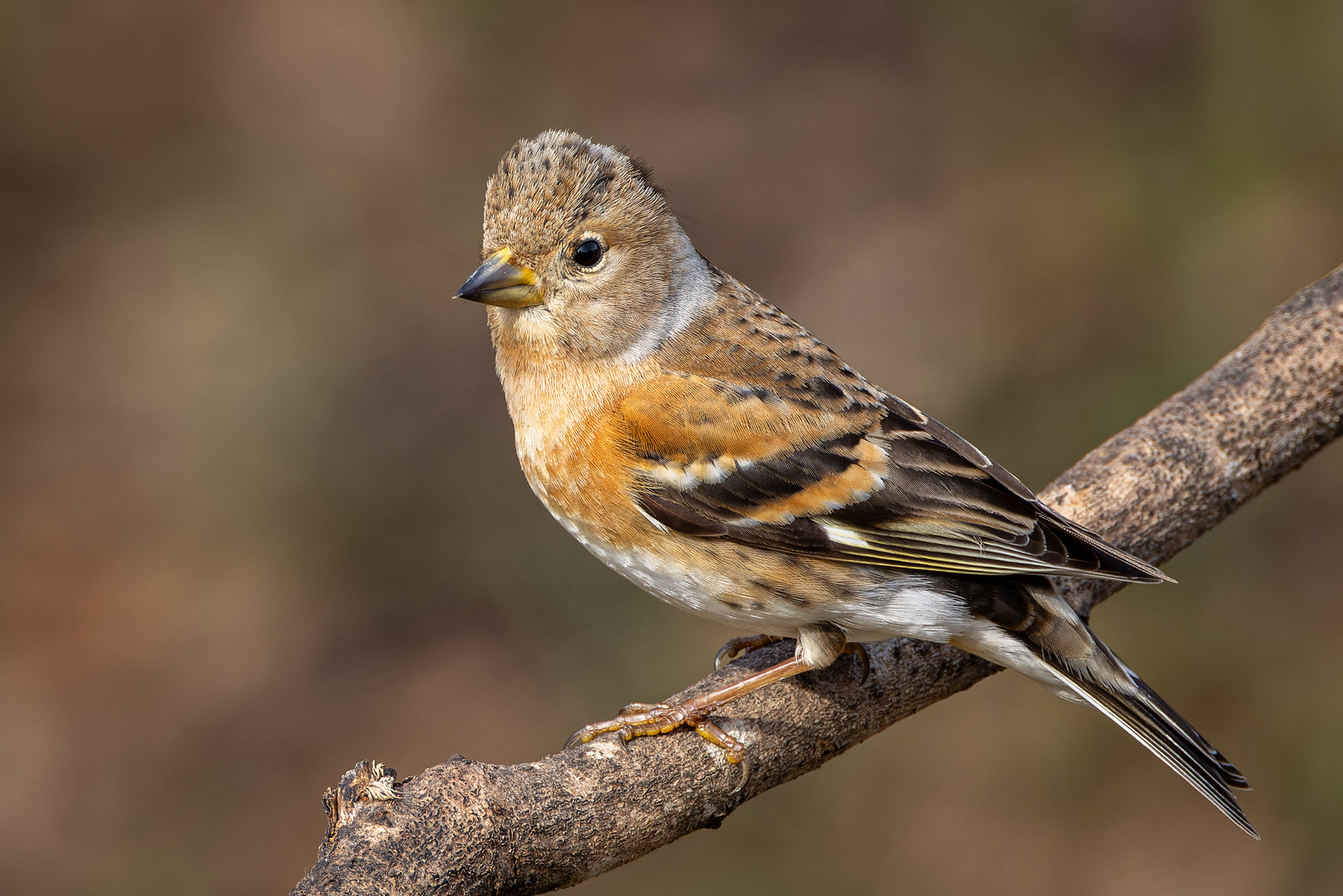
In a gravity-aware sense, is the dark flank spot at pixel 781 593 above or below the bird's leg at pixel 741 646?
below

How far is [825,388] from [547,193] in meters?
1.12

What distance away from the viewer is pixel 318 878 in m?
2.88

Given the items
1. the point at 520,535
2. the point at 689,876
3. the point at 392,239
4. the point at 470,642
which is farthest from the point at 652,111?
the point at 689,876

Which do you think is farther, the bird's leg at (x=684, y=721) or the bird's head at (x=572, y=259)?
the bird's head at (x=572, y=259)

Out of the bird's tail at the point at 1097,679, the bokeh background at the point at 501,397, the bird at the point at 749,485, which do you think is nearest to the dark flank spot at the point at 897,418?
the bird at the point at 749,485

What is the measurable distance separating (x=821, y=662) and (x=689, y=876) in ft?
8.25

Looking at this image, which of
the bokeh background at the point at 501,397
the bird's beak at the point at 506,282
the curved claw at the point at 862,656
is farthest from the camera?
the bokeh background at the point at 501,397

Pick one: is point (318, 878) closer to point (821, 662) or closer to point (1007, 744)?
point (821, 662)

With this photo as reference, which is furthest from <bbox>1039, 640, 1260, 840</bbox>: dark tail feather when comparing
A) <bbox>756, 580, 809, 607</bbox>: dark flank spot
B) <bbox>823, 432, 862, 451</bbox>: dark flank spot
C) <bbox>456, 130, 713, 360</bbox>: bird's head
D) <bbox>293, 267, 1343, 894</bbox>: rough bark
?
<bbox>456, 130, 713, 360</bbox>: bird's head

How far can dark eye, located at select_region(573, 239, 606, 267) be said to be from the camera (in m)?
4.00

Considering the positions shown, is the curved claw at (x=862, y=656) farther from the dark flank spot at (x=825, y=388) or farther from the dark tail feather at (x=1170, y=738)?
the dark flank spot at (x=825, y=388)

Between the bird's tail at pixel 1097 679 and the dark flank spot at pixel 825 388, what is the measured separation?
0.82 metres

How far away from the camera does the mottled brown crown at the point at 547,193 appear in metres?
3.91

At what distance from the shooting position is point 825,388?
156 inches
